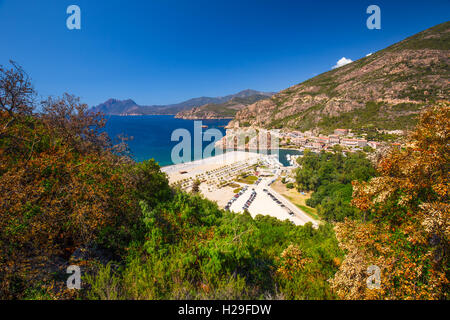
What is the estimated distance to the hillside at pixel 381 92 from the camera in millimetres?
75562

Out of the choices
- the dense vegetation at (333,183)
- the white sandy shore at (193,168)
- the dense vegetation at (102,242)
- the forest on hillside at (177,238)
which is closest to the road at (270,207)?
the dense vegetation at (333,183)

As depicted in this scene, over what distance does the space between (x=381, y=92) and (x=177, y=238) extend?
4763 inches

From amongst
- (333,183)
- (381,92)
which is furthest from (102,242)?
(381,92)

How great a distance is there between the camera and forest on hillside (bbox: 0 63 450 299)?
3.66 meters

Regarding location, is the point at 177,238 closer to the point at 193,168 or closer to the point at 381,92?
the point at 193,168

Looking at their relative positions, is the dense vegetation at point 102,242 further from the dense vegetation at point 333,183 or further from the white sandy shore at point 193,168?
the white sandy shore at point 193,168

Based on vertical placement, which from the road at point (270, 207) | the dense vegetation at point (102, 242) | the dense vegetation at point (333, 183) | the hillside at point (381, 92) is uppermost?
the hillside at point (381, 92)

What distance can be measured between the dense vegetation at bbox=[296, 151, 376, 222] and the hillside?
133 ft

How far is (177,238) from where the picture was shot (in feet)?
19.6

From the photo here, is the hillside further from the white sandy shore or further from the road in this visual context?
the road

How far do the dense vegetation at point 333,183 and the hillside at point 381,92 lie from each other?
40.6 meters

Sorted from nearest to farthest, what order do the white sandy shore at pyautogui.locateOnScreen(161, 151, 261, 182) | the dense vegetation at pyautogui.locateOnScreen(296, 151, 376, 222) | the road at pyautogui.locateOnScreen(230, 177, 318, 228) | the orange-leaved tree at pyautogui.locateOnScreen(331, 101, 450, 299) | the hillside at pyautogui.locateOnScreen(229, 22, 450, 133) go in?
1. the orange-leaved tree at pyautogui.locateOnScreen(331, 101, 450, 299)
2. the dense vegetation at pyautogui.locateOnScreen(296, 151, 376, 222)
3. the road at pyautogui.locateOnScreen(230, 177, 318, 228)
4. the white sandy shore at pyautogui.locateOnScreen(161, 151, 261, 182)
5. the hillside at pyautogui.locateOnScreen(229, 22, 450, 133)

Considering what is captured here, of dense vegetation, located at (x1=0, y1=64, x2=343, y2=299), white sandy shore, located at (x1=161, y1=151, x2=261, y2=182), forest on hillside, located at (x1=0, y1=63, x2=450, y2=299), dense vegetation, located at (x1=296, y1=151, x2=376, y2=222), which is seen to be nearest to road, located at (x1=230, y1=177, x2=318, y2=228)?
dense vegetation, located at (x1=296, y1=151, x2=376, y2=222)
